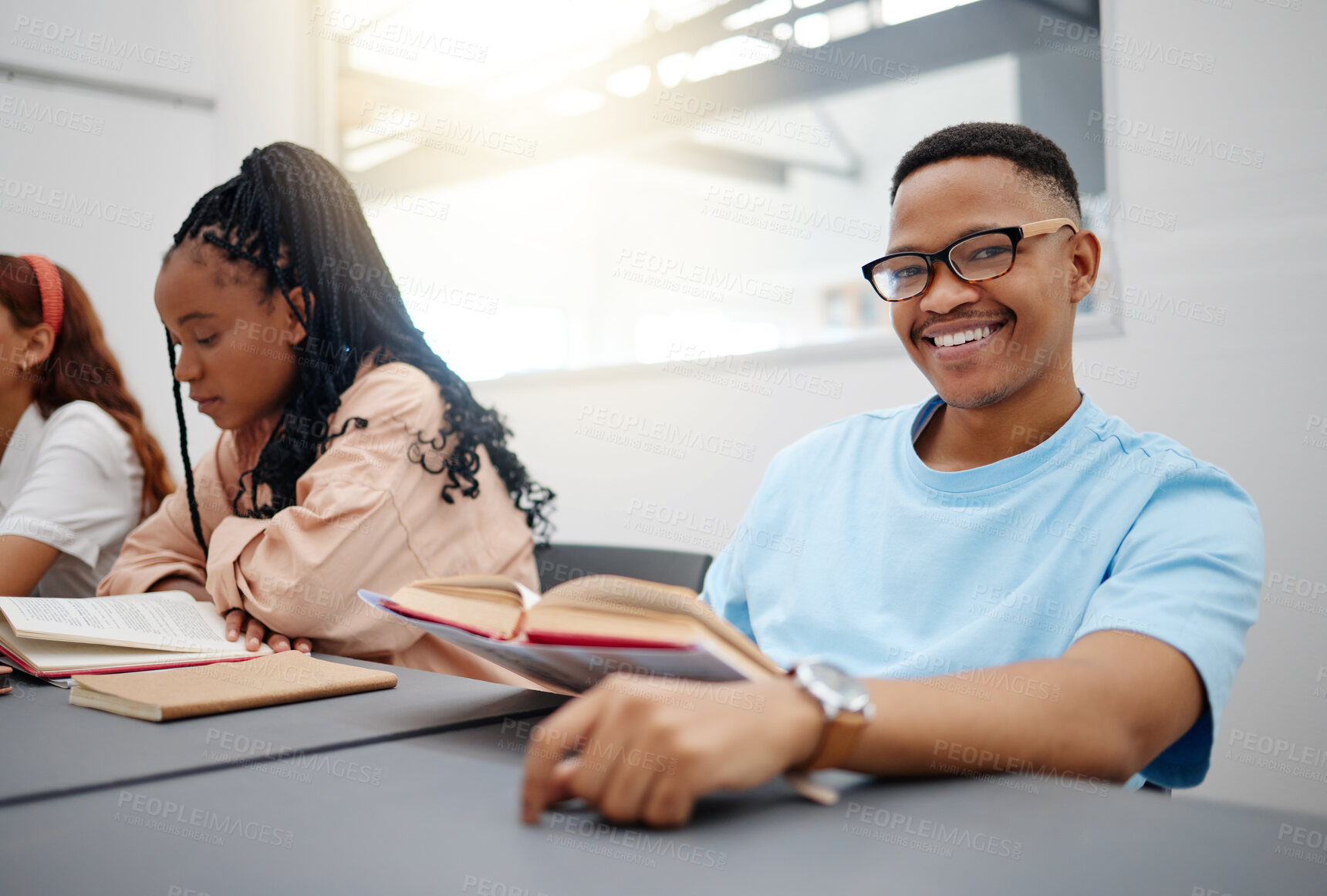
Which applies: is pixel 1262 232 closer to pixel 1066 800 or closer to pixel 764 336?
pixel 764 336

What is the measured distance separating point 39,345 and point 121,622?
49.0 inches

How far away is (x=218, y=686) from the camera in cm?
88

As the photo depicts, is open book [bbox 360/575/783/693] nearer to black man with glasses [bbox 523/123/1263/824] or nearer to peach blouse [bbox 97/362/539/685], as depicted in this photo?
black man with glasses [bbox 523/123/1263/824]

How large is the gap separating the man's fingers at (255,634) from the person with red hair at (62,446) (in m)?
0.66

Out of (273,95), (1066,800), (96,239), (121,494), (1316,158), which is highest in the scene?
(273,95)

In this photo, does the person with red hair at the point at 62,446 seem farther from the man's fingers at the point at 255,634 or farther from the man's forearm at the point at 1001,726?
the man's forearm at the point at 1001,726

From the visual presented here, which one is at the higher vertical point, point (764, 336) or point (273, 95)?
point (273, 95)

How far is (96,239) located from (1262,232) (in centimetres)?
343

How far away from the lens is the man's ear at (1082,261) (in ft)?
3.59

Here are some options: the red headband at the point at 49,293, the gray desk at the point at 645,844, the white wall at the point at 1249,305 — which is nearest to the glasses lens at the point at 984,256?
the gray desk at the point at 645,844

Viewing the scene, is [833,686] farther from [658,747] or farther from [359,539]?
[359,539]

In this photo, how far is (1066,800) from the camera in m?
0.58

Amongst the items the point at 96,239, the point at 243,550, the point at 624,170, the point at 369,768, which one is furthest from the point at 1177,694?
the point at 96,239

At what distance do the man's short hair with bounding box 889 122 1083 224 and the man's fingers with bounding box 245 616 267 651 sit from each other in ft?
3.22
